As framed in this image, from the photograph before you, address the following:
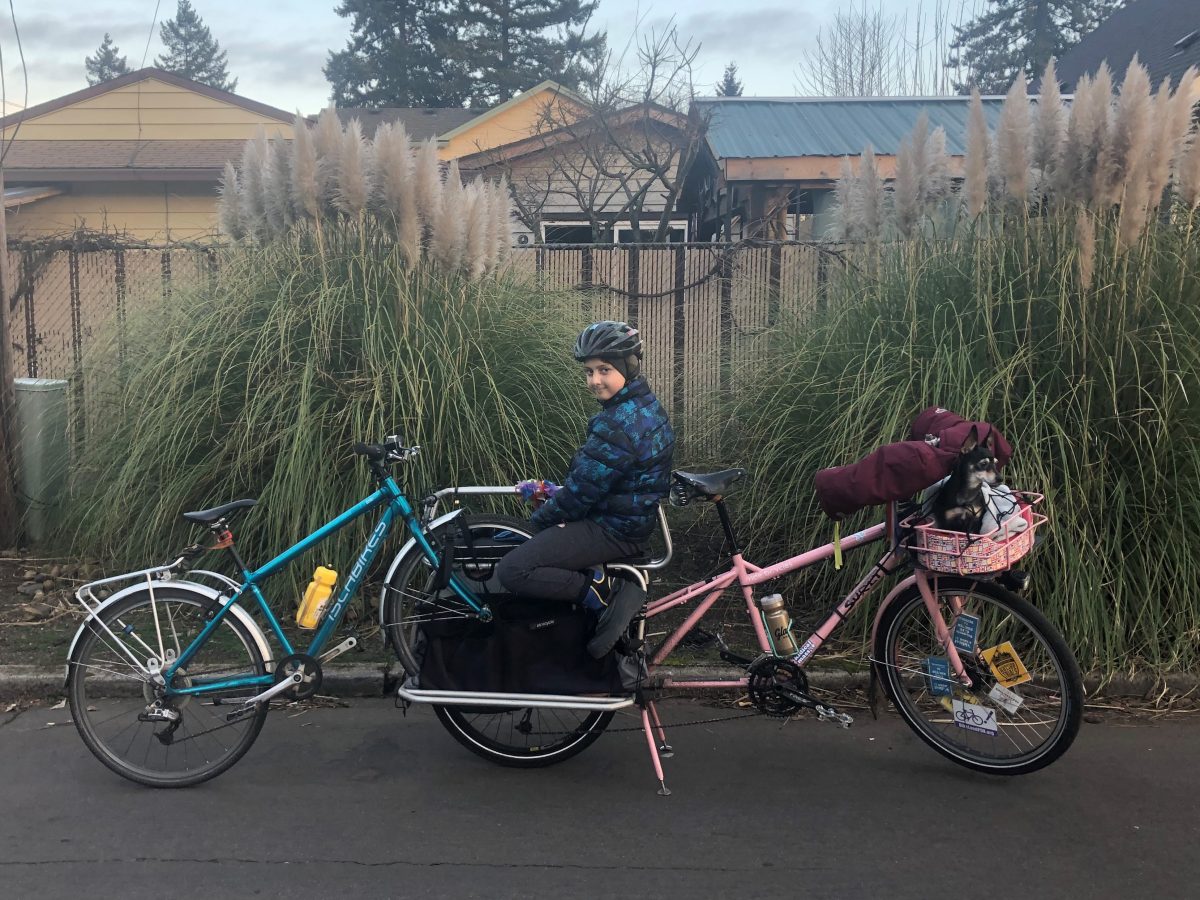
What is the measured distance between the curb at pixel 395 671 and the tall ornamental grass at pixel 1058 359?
3.2 inches

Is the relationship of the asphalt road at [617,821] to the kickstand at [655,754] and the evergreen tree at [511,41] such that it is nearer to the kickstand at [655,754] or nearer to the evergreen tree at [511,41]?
the kickstand at [655,754]

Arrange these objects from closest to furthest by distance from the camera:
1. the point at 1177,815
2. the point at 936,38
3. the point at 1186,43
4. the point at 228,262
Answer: the point at 1177,815 → the point at 228,262 → the point at 1186,43 → the point at 936,38

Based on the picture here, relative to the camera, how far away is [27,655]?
17.1 ft

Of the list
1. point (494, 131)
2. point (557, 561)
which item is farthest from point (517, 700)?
point (494, 131)

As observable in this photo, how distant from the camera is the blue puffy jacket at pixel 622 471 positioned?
3852 mm

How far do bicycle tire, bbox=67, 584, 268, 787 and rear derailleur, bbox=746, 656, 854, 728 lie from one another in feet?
6.26

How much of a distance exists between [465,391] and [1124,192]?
Answer: 366 centimetres

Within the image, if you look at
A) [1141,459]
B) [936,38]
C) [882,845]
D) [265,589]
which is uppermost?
[936,38]

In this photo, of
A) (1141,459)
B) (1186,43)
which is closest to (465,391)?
(1141,459)

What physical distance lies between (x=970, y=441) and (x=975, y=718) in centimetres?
108

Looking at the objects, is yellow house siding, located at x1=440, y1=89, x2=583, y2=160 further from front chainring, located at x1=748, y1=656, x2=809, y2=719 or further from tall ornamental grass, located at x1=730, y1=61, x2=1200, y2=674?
front chainring, located at x1=748, y1=656, x2=809, y2=719

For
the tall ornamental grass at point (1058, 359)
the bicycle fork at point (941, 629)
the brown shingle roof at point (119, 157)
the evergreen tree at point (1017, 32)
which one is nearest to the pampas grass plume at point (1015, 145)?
the tall ornamental grass at point (1058, 359)

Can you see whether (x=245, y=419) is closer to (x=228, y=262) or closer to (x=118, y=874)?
(x=228, y=262)

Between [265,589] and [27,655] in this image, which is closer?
[27,655]
